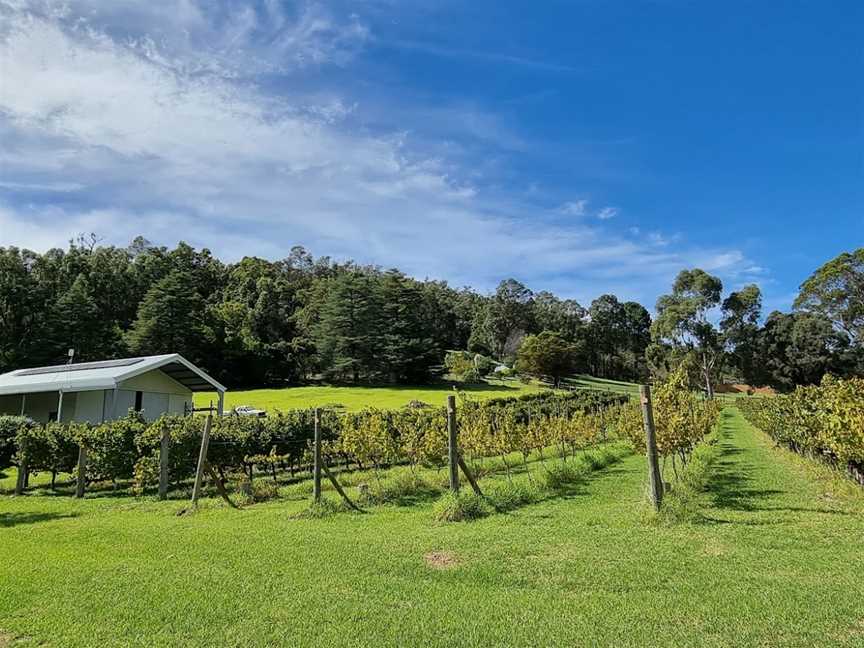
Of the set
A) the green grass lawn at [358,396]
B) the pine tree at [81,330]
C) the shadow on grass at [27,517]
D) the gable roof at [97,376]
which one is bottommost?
the shadow on grass at [27,517]

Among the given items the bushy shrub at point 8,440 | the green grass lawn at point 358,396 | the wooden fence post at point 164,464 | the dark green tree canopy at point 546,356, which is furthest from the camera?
the dark green tree canopy at point 546,356

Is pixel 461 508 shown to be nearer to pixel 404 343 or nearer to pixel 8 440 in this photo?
pixel 8 440

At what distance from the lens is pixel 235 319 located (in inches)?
2311

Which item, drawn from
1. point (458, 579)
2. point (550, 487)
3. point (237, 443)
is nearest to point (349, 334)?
point (237, 443)

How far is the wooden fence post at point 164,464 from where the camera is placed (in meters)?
11.2

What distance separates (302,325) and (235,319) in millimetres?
7668

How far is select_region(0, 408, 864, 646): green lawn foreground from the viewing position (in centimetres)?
385

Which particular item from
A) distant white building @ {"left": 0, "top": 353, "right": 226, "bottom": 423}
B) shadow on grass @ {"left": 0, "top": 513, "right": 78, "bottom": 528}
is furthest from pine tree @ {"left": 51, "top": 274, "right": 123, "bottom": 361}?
shadow on grass @ {"left": 0, "top": 513, "right": 78, "bottom": 528}

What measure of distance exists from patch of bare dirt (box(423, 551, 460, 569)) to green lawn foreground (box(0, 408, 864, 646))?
0.03 meters

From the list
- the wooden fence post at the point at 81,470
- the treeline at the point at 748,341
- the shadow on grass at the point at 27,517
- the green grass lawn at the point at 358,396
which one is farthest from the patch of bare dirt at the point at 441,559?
the treeline at the point at 748,341

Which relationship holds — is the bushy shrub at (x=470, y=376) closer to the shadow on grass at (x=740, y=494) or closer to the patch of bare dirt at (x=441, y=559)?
the shadow on grass at (x=740, y=494)

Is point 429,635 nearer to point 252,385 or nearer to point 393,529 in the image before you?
point 393,529

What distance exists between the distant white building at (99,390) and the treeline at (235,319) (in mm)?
26618

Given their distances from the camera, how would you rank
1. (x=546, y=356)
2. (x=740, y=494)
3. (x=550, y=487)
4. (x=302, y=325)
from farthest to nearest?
(x=302, y=325) < (x=546, y=356) < (x=550, y=487) < (x=740, y=494)
